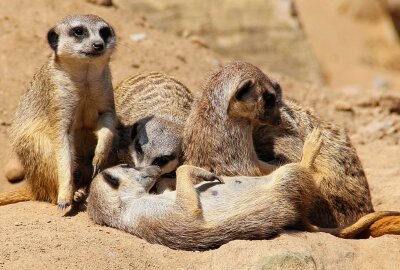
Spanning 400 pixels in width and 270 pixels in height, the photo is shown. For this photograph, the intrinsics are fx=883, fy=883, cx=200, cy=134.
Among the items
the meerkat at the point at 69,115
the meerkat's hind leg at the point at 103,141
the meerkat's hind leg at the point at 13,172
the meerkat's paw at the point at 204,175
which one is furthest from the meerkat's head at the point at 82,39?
the meerkat's hind leg at the point at 13,172

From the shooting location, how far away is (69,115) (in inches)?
222

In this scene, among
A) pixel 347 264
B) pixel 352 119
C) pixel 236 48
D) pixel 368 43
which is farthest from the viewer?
pixel 368 43

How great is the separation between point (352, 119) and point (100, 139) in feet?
11.9

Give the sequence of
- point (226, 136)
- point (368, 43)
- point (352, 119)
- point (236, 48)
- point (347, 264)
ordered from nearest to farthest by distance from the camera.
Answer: point (347, 264) → point (226, 136) → point (352, 119) → point (236, 48) → point (368, 43)

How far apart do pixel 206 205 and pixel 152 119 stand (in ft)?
3.93

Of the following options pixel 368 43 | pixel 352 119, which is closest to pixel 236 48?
pixel 352 119

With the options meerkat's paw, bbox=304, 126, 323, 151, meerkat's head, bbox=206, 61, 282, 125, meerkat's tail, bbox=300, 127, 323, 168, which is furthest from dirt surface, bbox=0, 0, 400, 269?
meerkat's head, bbox=206, 61, 282, 125

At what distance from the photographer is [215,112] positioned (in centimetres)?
541

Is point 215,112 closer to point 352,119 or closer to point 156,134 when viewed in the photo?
point 156,134

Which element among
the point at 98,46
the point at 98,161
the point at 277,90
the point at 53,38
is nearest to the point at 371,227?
the point at 277,90

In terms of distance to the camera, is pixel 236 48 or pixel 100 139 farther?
pixel 236 48

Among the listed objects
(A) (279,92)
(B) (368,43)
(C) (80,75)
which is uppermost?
(A) (279,92)

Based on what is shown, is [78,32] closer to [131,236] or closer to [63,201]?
[63,201]

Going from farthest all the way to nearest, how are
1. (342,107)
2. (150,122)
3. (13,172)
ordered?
(342,107) → (13,172) → (150,122)
